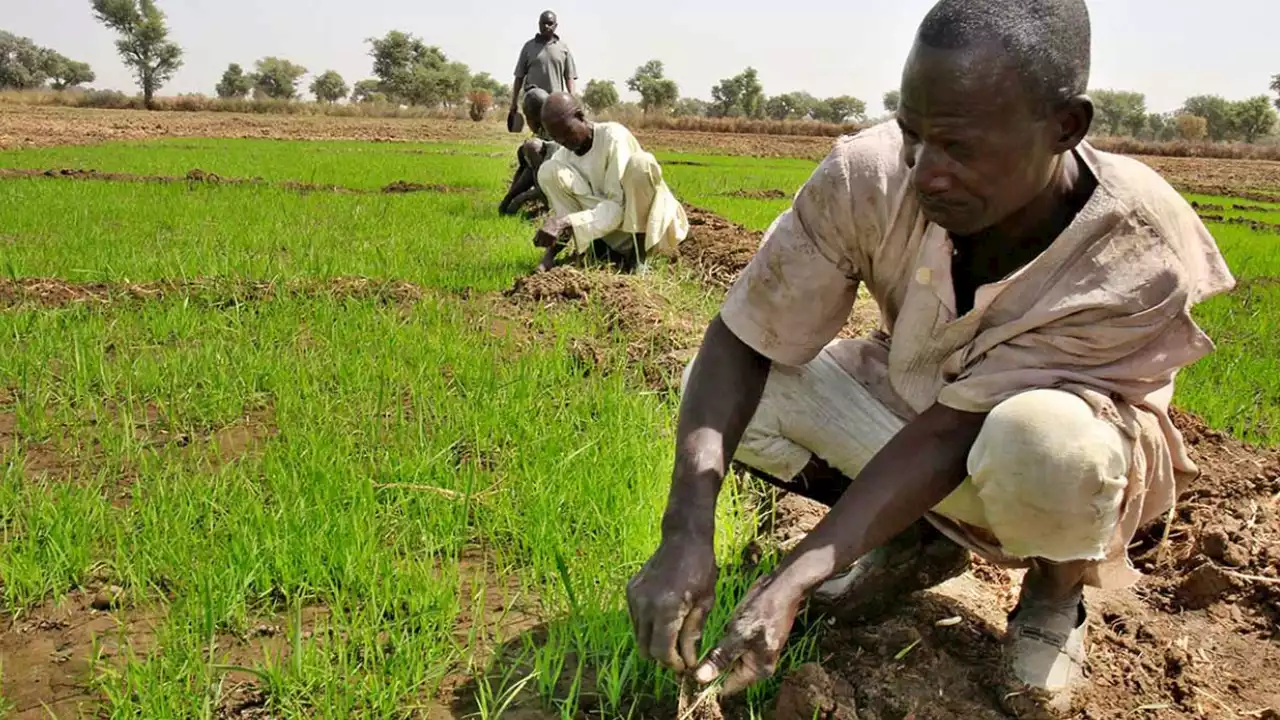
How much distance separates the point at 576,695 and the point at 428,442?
106 cm

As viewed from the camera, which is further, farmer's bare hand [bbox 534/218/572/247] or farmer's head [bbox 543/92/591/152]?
farmer's head [bbox 543/92/591/152]

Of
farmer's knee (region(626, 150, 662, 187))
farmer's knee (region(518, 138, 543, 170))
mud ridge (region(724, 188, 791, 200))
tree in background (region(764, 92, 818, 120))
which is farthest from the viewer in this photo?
tree in background (region(764, 92, 818, 120))

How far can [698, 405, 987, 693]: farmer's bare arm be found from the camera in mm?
1210

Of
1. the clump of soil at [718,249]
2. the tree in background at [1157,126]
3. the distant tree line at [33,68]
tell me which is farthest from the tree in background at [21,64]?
the tree in background at [1157,126]

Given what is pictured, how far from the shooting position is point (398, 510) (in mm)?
2102

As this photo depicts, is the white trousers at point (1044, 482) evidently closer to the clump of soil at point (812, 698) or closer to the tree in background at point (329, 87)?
the clump of soil at point (812, 698)

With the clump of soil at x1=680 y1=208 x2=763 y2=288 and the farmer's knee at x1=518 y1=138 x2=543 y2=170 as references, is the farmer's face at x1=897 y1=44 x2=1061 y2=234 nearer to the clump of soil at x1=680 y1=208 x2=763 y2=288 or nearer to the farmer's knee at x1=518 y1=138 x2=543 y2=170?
the clump of soil at x1=680 y1=208 x2=763 y2=288

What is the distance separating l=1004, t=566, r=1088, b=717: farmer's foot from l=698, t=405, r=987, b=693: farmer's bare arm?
323 millimetres

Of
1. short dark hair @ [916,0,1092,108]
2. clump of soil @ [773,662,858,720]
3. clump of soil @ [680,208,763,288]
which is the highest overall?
short dark hair @ [916,0,1092,108]

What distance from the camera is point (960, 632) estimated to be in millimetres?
1795

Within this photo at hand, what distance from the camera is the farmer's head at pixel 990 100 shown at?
50.2 inches

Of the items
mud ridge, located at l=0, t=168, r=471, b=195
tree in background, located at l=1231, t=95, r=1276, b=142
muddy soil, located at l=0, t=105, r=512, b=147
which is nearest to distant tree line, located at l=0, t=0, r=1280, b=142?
tree in background, located at l=1231, t=95, r=1276, b=142

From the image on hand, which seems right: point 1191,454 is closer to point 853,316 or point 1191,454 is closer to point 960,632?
point 960,632

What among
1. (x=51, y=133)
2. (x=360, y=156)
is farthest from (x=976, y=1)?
(x=51, y=133)
